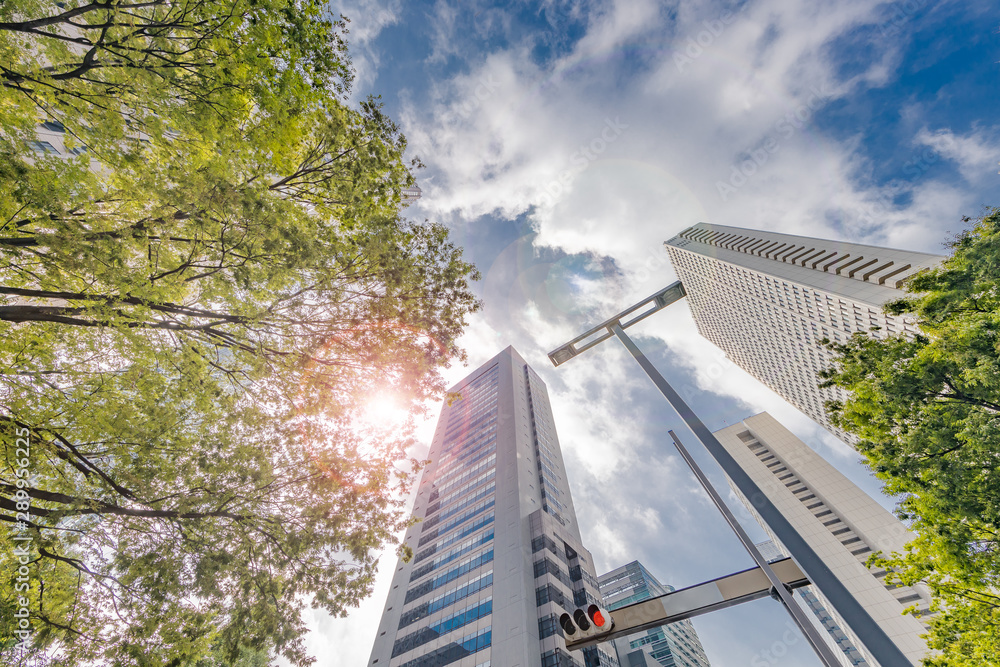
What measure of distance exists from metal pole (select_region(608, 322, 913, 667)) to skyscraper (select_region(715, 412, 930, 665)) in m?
55.8

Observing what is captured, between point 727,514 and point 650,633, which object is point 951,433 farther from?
point 650,633

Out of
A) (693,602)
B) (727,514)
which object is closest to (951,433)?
(727,514)

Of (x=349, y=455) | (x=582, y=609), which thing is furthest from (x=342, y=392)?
(x=582, y=609)

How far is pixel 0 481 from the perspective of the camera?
253 inches

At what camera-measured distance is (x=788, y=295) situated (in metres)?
49.7

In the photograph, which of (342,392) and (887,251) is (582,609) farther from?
(887,251)

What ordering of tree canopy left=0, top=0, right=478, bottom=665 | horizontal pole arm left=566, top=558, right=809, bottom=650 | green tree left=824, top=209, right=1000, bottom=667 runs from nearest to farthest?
tree canopy left=0, top=0, right=478, bottom=665
green tree left=824, top=209, right=1000, bottom=667
horizontal pole arm left=566, top=558, right=809, bottom=650

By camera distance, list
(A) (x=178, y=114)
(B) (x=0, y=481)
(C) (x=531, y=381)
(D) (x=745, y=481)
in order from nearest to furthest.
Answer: (D) (x=745, y=481) < (A) (x=178, y=114) < (B) (x=0, y=481) < (C) (x=531, y=381)

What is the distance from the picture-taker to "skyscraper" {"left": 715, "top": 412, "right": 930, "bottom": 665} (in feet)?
163

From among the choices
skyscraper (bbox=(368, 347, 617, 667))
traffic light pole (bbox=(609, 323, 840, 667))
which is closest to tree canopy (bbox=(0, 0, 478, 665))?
traffic light pole (bbox=(609, 323, 840, 667))

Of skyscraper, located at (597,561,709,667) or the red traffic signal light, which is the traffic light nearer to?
the red traffic signal light

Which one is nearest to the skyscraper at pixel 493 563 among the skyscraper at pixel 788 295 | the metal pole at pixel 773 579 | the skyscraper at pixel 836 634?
the metal pole at pixel 773 579

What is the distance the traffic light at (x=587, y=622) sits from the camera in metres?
6.58

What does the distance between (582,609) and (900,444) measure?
25.8 ft
